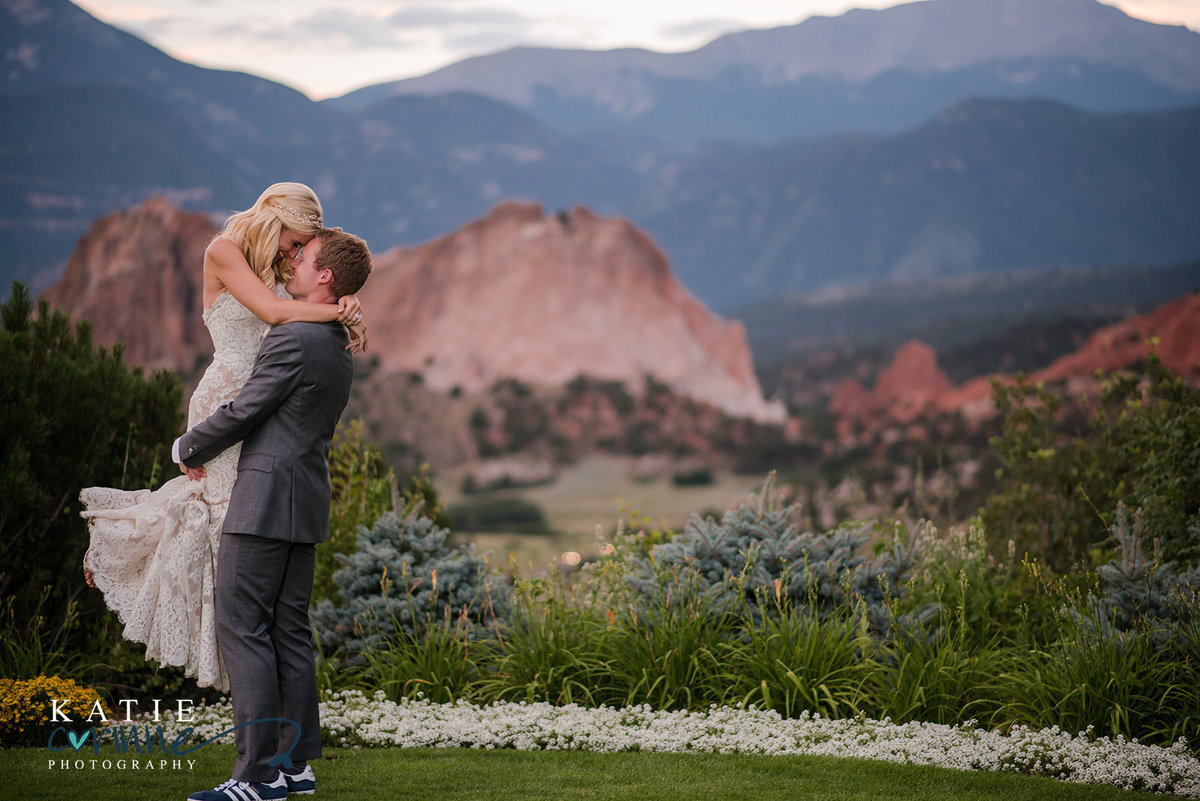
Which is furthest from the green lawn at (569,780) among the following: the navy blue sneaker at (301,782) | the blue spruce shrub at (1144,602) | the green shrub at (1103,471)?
the green shrub at (1103,471)

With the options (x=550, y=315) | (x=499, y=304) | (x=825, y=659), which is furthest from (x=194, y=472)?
(x=550, y=315)

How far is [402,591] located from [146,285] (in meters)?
47.4

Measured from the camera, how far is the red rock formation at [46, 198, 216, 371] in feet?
158

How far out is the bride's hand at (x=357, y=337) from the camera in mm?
3814

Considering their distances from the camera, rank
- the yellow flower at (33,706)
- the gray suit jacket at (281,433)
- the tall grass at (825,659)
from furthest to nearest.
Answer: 1. the tall grass at (825,659)
2. the yellow flower at (33,706)
3. the gray suit jacket at (281,433)

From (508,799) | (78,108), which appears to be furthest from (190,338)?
(508,799)

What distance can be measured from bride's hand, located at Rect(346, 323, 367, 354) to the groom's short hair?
0.12m

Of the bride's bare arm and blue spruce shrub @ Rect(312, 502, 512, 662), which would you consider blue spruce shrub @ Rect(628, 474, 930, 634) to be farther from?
the bride's bare arm

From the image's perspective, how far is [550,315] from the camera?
169ft

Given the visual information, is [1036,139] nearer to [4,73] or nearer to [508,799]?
[4,73]

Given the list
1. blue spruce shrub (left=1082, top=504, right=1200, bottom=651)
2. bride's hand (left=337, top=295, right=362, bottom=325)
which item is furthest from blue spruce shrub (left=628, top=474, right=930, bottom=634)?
bride's hand (left=337, top=295, right=362, bottom=325)

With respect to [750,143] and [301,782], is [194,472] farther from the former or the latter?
[750,143]

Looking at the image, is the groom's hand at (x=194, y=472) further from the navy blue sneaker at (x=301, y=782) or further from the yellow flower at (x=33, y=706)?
the yellow flower at (x=33, y=706)

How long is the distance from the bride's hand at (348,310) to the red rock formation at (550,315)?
45632 mm
